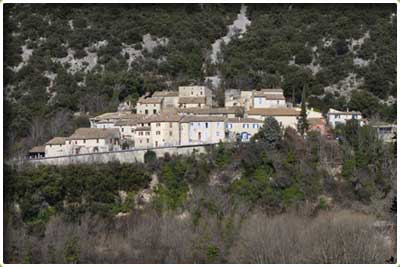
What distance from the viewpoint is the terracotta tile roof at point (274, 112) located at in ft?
102

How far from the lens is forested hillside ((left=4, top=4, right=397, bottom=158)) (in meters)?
38.5

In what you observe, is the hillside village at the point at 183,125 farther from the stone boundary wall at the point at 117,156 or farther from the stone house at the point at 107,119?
the stone boundary wall at the point at 117,156

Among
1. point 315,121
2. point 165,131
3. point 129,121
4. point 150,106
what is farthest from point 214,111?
point 315,121

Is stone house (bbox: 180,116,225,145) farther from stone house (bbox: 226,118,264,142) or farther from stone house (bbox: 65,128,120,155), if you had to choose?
stone house (bbox: 65,128,120,155)

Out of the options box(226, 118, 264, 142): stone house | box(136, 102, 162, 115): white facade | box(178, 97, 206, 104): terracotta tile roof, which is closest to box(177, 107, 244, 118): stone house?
box(226, 118, 264, 142): stone house

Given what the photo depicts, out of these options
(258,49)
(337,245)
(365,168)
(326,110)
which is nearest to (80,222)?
(337,245)

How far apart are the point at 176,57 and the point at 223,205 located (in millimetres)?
21923

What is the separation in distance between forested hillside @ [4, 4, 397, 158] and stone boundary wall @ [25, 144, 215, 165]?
12.9ft

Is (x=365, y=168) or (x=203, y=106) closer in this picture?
(x=365, y=168)

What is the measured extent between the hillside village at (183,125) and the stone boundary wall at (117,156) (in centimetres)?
63

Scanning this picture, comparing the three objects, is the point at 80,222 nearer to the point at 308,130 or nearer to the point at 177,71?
the point at 308,130

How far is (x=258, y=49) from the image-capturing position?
160 ft

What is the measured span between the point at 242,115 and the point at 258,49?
17.6m

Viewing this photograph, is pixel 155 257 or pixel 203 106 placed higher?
pixel 203 106
